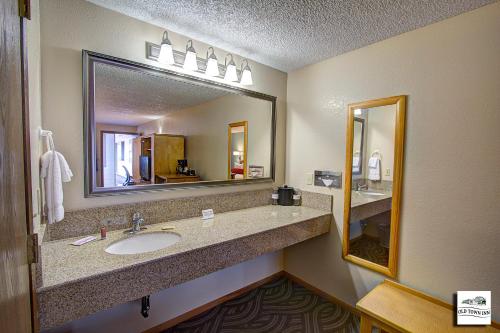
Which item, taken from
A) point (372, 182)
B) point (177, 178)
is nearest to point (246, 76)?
point (177, 178)

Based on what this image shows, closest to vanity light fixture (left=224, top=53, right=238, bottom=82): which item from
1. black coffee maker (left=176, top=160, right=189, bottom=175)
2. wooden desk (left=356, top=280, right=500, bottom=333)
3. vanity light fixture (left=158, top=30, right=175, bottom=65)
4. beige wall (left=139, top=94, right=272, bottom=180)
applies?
beige wall (left=139, top=94, right=272, bottom=180)

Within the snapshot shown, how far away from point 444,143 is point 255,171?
151cm

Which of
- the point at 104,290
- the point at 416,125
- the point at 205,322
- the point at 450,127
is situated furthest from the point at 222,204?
the point at 450,127

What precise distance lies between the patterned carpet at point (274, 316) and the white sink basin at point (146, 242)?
78 cm

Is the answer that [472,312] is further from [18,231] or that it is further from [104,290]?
[18,231]

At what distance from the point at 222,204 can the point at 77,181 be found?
109 cm

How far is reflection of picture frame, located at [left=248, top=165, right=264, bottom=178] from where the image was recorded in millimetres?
2350

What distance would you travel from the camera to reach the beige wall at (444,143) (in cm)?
138

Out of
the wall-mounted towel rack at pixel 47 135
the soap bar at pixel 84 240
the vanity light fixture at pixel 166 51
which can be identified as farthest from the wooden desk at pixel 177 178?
the vanity light fixture at pixel 166 51

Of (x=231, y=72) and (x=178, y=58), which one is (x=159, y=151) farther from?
(x=231, y=72)

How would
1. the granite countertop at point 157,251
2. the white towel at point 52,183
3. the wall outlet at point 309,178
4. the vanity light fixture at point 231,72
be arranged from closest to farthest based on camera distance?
the granite countertop at point 157,251
the white towel at point 52,183
the vanity light fixture at point 231,72
the wall outlet at point 309,178

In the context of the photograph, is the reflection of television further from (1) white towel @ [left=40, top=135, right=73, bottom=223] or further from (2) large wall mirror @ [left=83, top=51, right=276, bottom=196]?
(1) white towel @ [left=40, top=135, right=73, bottom=223]

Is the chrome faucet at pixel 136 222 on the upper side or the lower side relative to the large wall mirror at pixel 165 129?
lower

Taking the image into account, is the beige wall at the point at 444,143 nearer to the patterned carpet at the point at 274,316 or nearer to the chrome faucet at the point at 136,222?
the patterned carpet at the point at 274,316
